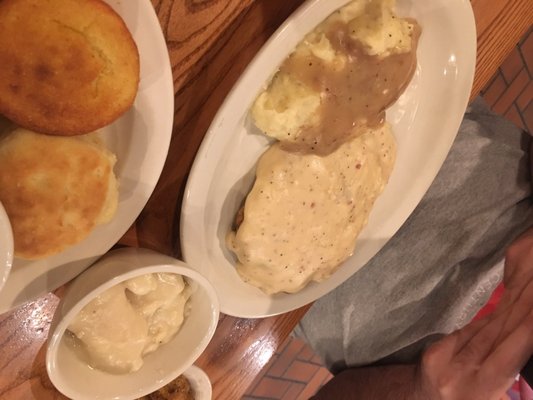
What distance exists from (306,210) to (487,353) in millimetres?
573

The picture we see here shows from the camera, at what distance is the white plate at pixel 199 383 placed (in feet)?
3.59

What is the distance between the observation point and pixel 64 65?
72 cm

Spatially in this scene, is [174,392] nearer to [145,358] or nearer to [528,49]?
[145,358]

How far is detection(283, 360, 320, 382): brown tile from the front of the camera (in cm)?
227

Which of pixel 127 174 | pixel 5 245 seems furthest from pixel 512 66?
pixel 5 245

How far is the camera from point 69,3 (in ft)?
2.32

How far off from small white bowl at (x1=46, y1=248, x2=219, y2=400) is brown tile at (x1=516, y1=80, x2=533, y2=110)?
1.79m

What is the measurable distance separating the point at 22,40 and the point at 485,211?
112 centimetres

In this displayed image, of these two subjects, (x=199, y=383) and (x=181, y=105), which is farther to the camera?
(x=199, y=383)

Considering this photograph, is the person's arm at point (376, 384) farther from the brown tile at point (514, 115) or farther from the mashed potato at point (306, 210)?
the brown tile at point (514, 115)

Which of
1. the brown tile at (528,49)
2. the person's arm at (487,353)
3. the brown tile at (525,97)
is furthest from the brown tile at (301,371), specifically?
the brown tile at (528,49)

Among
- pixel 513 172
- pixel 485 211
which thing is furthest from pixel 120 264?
pixel 513 172

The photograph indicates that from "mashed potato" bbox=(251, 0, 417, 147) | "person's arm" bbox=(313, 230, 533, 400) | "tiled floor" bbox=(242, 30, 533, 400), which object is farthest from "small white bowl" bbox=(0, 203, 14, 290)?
"tiled floor" bbox=(242, 30, 533, 400)

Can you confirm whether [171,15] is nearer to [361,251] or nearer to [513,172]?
[361,251]
